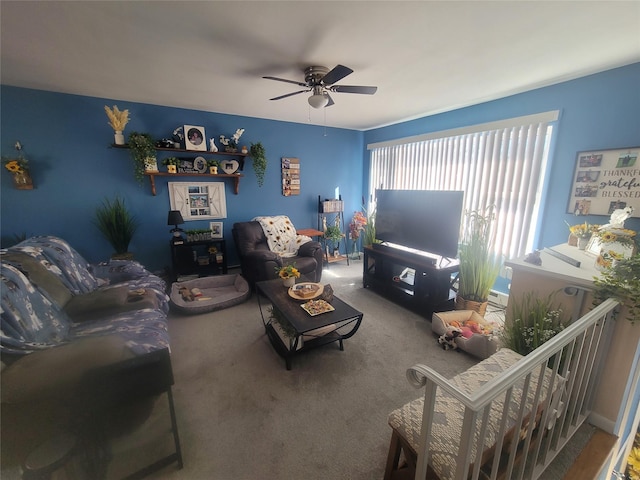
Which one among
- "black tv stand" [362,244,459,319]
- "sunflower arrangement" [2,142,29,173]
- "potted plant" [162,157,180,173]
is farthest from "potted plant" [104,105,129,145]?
"black tv stand" [362,244,459,319]

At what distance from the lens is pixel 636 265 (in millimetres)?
1253

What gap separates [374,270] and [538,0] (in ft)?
9.08

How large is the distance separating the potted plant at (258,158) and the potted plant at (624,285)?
145 inches

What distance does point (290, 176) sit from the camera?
4273mm

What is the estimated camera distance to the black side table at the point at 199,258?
11.0 ft

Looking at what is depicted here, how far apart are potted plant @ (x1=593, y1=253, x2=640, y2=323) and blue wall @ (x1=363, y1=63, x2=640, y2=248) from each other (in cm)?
133

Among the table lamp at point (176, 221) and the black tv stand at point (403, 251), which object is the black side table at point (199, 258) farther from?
the black tv stand at point (403, 251)

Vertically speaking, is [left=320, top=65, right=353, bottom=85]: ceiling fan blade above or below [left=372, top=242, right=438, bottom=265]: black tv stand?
above

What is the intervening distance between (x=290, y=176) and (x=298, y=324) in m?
3.00

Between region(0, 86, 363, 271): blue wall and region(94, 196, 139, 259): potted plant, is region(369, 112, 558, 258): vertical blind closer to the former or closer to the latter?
region(0, 86, 363, 271): blue wall

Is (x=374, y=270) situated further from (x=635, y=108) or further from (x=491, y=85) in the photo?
(x=635, y=108)

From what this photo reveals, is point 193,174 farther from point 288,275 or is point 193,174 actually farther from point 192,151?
point 288,275

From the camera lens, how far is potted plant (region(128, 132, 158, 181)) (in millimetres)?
2990

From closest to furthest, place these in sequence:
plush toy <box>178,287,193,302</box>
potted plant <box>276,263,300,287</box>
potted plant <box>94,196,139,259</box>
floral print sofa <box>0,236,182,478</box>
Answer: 1. floral print sofa <box>0,236,182,478</box>
2. potted plant <box>276,263,300,287</box>
3. plush toy <box>178,287,193,302</box>
4. potted plant <box>94,196,139,259</box>
